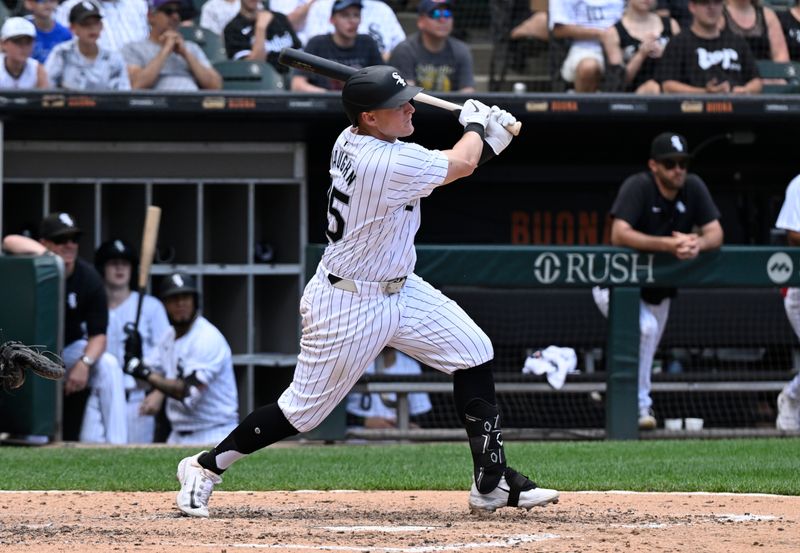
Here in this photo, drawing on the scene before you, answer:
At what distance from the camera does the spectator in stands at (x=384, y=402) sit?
25.8ft

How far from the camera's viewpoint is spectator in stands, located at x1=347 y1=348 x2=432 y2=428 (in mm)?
7863

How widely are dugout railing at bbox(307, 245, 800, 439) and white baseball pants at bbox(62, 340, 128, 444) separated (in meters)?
1.40

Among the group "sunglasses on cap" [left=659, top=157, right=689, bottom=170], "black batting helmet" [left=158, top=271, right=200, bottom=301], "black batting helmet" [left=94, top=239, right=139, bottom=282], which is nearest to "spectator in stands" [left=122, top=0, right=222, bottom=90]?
"black batting helmet" [left=94, top=239, right=139, bottom=282]

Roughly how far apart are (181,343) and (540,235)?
345 cm

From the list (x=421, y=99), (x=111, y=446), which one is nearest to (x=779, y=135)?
(x=111, y=446)

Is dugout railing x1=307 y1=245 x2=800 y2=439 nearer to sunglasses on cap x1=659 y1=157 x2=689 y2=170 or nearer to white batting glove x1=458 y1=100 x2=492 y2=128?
sunglasses on cap x1=659 y1=157 x2=689 y2=170

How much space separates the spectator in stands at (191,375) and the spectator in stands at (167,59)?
157cm

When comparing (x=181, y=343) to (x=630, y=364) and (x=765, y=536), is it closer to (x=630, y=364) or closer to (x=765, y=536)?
(x=630, y=364)

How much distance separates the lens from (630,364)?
7547mm

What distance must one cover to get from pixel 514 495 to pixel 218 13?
6.18m

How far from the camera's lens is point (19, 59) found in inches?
339

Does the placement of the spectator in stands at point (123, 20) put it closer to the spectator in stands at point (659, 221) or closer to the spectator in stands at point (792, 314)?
the spectator in stands at point (659, 221)

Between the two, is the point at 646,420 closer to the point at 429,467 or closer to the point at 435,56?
the point at 429,467

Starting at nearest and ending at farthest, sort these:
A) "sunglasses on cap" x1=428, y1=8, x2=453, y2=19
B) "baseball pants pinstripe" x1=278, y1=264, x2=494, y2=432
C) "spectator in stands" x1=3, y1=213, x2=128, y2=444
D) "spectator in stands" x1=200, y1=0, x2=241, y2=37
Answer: "baseball pants pinstripe" x1=278, y1=264, x2=494, y2=432 < "spectator in stands" x1=3, y1=213, x2=128, y2=444 < "sunglasses on cap" x1=428, y1=8, x2=453, y2=19 < "spectator in stands" x1=200, y1=0, x2=241, y2=37
